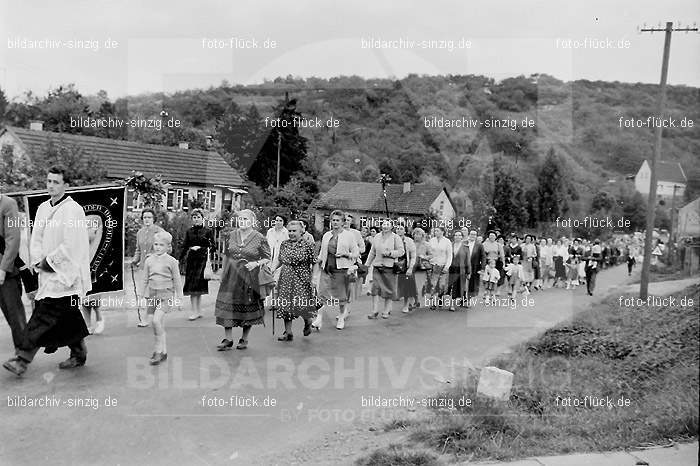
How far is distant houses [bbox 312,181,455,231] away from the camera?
2853cm

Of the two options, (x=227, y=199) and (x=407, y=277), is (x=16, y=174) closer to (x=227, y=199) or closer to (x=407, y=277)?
(x=407, y=277)

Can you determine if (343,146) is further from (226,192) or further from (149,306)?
(149,306)

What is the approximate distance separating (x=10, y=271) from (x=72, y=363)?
1264 millimetres

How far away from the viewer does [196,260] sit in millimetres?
10641

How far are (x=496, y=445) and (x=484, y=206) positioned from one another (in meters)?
36.2

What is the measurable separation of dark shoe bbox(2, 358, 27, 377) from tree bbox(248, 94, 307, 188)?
31.7m

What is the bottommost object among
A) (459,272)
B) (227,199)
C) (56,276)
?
(459,272)

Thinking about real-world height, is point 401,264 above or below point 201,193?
below

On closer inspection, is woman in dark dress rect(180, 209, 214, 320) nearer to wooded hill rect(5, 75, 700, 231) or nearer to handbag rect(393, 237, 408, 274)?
handbag rect(393, 237, 408, 274)

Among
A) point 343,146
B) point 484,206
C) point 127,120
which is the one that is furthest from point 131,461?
point 127,120

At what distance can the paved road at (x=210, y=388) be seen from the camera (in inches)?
206

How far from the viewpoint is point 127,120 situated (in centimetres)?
5588

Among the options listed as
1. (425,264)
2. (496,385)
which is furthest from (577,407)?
(425,264)

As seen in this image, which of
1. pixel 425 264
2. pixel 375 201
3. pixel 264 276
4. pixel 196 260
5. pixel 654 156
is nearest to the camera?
pixel 264 276
